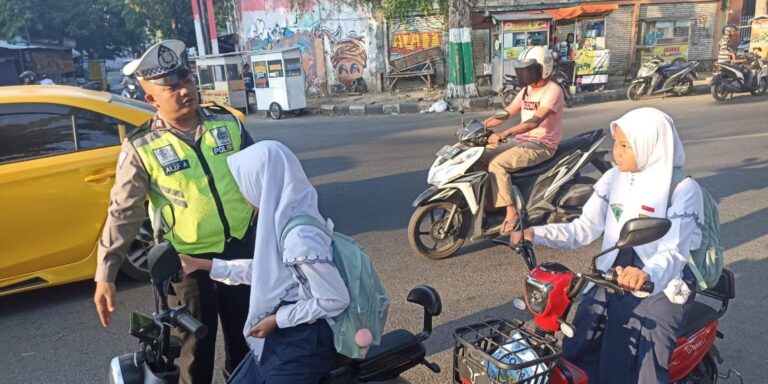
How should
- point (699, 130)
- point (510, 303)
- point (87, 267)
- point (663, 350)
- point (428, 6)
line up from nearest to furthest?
point (663, 350) → point (510, 303) → point (87, 267) → point (699, 130) → point (428, 6)

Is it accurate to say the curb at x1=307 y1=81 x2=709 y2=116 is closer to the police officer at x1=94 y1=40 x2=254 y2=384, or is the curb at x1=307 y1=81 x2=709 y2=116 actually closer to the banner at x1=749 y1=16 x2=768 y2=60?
the banner at x1=749 y1=16 x2=768 y2=60

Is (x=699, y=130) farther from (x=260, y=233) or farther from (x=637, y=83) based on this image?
(x=260, y=233)

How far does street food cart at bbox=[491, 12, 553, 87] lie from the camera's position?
51.8ft

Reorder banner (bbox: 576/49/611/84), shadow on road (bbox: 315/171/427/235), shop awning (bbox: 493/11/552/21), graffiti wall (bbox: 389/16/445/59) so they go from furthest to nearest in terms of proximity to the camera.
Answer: graffiti wall (bbox: 389/16/445/59) < shop awning (bbox: 493/11/552/21) < banner (bbox: 576/49/611/84) < shadow on road (bbox: 315/171/427/235)

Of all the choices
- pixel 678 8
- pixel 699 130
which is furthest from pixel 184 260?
pixel 678 8

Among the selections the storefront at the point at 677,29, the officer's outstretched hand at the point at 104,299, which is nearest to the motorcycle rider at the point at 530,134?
the officer's outstretched hand at the point at 104,299

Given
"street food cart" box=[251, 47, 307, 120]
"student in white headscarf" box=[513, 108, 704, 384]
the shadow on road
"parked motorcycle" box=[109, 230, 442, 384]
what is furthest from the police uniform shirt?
"street food cart" box=[251, 47, 307, 120]

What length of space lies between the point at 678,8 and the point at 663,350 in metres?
20.8

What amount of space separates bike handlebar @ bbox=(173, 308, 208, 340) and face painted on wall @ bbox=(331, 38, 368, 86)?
18584 mm

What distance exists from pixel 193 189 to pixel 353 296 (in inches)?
35.1

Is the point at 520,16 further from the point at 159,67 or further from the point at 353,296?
the point at 353,296

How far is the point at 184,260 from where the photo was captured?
2.09m

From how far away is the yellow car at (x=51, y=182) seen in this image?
367 cm

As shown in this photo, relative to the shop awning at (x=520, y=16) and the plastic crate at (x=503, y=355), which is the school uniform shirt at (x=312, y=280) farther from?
the shop awning at (x=520, y=16)
